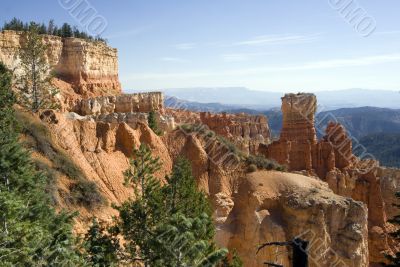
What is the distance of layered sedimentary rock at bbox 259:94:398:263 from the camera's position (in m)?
42.7

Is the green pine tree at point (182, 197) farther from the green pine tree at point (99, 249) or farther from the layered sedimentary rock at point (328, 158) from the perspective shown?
the layered sedimentary rock at point (328, 158)

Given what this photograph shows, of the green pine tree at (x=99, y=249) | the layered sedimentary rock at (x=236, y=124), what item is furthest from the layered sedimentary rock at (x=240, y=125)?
the green pine tree at (x=99, y=249)

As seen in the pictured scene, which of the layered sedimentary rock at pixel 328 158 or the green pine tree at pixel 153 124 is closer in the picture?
the green pine tree at pixel 153 124

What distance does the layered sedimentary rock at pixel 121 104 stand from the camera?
4181cm

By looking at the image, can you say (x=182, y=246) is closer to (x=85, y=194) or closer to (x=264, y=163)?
(x=85, y=194)

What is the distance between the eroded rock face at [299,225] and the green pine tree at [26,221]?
11.6 m

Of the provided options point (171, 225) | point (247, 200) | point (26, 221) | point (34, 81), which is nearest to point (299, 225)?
point (247, 200)

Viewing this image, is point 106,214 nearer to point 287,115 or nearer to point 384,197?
point 287,115

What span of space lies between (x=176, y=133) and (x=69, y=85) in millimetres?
17951

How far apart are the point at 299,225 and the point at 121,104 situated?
85.4 ft

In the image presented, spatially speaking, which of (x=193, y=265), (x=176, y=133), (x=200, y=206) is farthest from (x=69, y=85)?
(x=193, y=265)

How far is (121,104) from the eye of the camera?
4531cm

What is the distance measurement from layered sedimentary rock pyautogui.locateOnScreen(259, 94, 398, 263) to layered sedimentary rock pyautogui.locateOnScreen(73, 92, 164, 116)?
1273 cm

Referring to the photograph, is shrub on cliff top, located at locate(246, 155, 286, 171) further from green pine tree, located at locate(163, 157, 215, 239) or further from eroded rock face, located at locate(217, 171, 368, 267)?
green pine tree, located at locate(163, 157, 215, 239)
